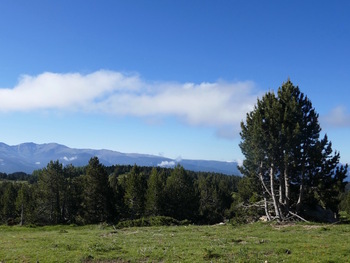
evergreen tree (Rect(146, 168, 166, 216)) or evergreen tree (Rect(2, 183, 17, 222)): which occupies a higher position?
evergreen tree (Rect(146, 168, 166, 216))

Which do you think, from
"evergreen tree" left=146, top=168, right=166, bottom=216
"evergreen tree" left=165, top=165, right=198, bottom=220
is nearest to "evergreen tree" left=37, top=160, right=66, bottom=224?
"evergreen tree" left=146, top=168, right=166, bottom=216

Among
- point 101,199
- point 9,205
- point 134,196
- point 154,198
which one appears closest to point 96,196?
point 101,199

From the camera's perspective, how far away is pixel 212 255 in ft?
50.7

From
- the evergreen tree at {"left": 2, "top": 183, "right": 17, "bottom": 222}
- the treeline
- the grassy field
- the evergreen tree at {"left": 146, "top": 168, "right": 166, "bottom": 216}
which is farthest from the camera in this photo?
the evergreen tree at {"left": 2, "top": 183, "right": 17, "bottom": 222}

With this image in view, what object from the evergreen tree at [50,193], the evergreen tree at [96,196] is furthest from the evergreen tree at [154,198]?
the evergreen tree at [50,193]

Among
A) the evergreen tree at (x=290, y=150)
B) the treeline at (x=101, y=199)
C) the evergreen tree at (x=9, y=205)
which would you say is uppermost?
the evergreen tree at (x=290, y=150)

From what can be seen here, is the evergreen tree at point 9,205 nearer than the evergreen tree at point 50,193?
No

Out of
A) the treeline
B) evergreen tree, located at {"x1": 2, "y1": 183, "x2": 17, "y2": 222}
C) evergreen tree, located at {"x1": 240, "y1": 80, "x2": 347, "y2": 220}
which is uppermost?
evergreen tree, located at {"x1": 240, "y1": 80, "x2": 347, "y2": 220}

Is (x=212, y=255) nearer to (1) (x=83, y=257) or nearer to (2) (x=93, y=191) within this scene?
(1) (x=83, y=257)

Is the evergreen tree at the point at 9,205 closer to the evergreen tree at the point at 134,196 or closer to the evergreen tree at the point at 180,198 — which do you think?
the evergreen tree at the point at 134,196

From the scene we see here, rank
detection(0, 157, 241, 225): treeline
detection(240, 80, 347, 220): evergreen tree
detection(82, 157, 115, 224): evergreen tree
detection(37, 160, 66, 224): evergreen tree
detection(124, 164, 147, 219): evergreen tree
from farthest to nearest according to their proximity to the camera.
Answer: detection(37, 160, 66, 224): evergreen tree → detection(124, 164, 147, 219): evergreen tree → detection(0, 157, 241, 225): treeline → detection(82, 157, 115, 224): evergreen tree → detection(240, 80, 347, 220): evergreen tree

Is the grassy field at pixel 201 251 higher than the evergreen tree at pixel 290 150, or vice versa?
the evergreen tree at pixel 290 150

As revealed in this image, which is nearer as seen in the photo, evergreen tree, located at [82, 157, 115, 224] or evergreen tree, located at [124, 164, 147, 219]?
evergreen tree, located at [82, 157, 115, 224]

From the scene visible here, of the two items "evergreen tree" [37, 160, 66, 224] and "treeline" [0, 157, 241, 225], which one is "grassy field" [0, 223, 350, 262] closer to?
"treeline" [0, 157, 241, 225]
